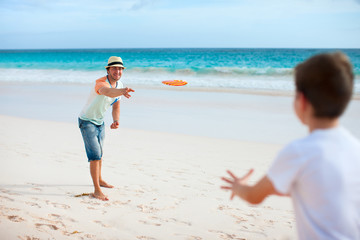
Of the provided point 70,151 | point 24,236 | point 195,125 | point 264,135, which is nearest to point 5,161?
point 70,151

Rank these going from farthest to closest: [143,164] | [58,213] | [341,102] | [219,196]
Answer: [143,164]
[219,196]
[58,213]
[341,102]

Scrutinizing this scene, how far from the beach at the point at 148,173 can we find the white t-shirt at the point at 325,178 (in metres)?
2.28

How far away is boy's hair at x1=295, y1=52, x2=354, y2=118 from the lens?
1.24 metres

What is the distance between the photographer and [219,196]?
458 centimetres

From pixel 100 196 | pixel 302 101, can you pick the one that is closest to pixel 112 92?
pixel 100 196

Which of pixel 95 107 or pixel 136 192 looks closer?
pixel 95 107

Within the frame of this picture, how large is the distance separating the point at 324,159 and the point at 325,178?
7 centimetres

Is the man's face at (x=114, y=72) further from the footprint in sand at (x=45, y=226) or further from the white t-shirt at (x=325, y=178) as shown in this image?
the white t-shirt at (x=325, y=178)

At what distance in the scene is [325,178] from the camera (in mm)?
1271

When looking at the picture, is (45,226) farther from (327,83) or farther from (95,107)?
(327,83)

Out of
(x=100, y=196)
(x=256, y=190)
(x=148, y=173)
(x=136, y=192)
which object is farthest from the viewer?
(x=148, y=173)

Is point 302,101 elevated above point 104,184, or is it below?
above

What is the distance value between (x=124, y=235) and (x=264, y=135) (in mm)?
5123

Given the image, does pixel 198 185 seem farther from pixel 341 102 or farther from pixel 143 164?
pixel 341 102
